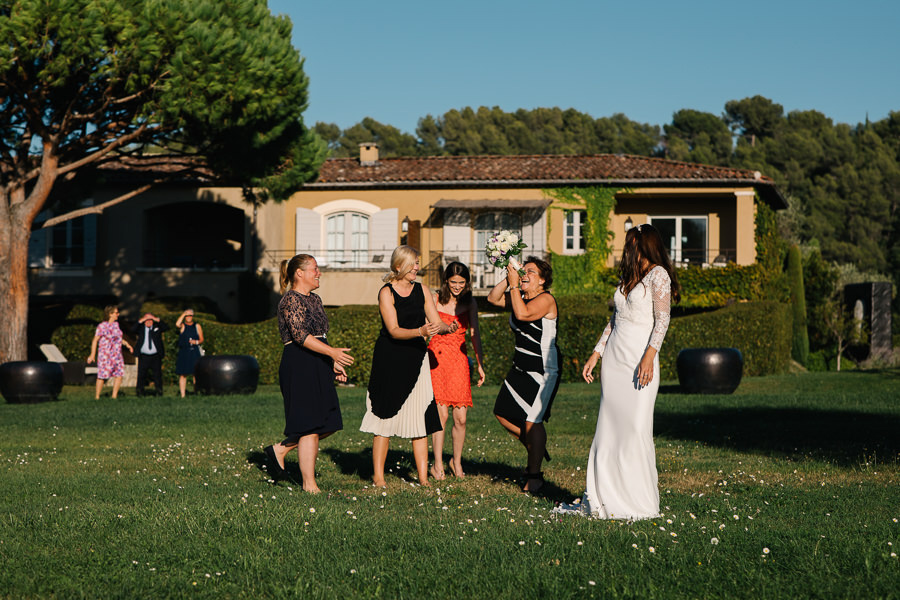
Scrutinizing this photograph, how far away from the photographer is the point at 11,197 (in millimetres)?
21469

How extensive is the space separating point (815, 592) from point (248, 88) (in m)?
17.5

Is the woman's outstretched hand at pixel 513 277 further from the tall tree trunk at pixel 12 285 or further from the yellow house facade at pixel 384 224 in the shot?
the yellow house facade at pixel 384 224

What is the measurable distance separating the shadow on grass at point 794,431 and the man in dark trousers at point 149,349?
9756mm

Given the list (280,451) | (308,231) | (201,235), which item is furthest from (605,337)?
(201,235)

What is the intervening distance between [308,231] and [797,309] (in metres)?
18.0

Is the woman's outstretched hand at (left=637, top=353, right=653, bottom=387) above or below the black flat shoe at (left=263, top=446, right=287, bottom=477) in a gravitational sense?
above

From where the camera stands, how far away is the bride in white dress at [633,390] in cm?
594

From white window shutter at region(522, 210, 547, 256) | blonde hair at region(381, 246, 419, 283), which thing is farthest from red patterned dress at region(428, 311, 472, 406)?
white window shutter at region(522, 210, 547, 256)

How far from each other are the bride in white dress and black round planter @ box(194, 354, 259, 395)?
1248 cm

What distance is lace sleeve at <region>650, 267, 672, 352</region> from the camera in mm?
5934

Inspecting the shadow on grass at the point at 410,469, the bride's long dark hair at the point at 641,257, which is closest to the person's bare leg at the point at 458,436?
the shadow on grass at the point at 410,469

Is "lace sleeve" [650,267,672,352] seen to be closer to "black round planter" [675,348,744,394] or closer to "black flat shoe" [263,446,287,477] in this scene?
"black flat shoe" [263,446,287,477]

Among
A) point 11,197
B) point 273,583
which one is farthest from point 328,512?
point 11,197

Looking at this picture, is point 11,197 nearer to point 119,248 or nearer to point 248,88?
point 248,88
